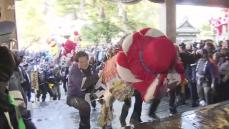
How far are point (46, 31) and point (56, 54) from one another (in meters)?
4.87

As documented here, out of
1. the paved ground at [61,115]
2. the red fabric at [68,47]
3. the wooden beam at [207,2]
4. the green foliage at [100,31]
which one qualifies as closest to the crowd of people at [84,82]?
the paved ground at [61,115]

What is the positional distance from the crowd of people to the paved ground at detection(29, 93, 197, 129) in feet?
0.82

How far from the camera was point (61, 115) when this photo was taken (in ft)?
23.2

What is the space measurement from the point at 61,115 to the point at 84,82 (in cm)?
221

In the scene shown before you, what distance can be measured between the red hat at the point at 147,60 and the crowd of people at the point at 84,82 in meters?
0.58

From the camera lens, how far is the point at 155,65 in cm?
289

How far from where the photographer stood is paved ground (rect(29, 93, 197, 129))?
621cm

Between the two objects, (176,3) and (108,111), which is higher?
(176,3)

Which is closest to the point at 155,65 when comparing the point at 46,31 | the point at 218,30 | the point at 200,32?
the point at 46,31

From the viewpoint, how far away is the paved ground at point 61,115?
621 cm

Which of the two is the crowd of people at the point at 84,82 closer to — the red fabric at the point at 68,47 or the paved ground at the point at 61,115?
the paved ground at the point at 61,115

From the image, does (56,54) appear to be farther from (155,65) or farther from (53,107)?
(155,65)

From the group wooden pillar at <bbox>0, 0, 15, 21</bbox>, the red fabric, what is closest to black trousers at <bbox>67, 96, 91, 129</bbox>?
wooden pillar at <bbox>0, 0, 15, 21</bbox>

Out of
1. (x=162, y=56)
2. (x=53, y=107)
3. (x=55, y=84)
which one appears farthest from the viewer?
(x=55, y=84)
